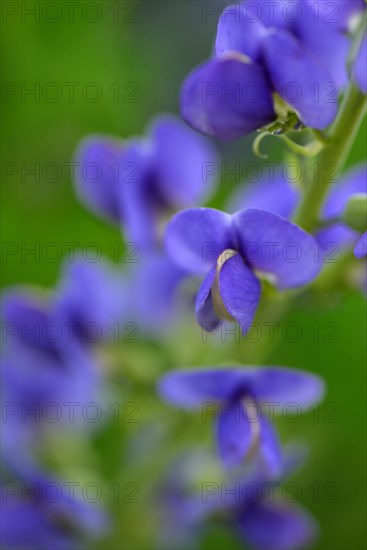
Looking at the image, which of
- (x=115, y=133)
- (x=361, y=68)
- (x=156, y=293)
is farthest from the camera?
(x=115, y=133)

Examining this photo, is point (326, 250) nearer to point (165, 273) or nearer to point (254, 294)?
point (254, 294)

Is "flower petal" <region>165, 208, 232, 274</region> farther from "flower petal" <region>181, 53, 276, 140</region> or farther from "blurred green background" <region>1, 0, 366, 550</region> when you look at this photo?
"blurred green background" <region>1, 0, 366, 550</region>

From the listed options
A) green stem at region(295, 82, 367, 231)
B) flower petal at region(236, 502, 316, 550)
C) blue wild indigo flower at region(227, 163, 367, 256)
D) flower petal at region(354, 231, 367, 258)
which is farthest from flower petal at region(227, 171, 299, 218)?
flower petal at region(236, 502, 316, 550)

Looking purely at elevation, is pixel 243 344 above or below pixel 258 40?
below

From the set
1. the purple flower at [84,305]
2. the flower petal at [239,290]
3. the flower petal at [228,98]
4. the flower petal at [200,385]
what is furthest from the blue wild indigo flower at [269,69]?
the purple flower at [84,305]

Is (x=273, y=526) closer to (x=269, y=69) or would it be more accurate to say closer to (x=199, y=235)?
(x=199, y=235)

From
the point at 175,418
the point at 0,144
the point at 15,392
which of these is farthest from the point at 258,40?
the point at 0,144

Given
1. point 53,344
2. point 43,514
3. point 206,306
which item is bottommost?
point 43,514

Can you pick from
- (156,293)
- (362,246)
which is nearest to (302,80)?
(362,246)
